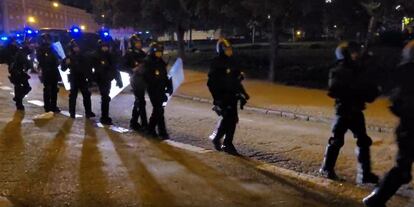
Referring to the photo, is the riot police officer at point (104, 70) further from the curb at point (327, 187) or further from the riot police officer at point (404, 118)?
the riot police officer at point (404, 118)

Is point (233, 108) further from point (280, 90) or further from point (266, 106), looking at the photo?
point (280, 90)

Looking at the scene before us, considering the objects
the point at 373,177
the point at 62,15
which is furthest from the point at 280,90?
the point at 62,15

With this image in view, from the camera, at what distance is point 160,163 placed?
286 inches

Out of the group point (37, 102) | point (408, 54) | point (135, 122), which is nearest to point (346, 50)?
point (408, 54)

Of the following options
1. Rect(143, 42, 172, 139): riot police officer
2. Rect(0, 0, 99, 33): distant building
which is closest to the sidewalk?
Rect(143, 42, 172, 139): riot police officer

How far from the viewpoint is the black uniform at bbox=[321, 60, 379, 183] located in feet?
20.1

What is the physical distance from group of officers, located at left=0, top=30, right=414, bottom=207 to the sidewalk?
316cm

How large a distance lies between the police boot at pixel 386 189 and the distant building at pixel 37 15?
5377 cm

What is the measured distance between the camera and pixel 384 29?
35.6 m

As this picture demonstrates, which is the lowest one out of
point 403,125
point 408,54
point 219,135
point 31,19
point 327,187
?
point 327,187

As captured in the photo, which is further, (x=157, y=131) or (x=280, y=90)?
(x=280, y=90)

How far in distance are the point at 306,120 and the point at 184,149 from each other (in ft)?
13.8

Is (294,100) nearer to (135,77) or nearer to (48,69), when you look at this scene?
(135,77)

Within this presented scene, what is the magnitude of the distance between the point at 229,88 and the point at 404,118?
3180mm
